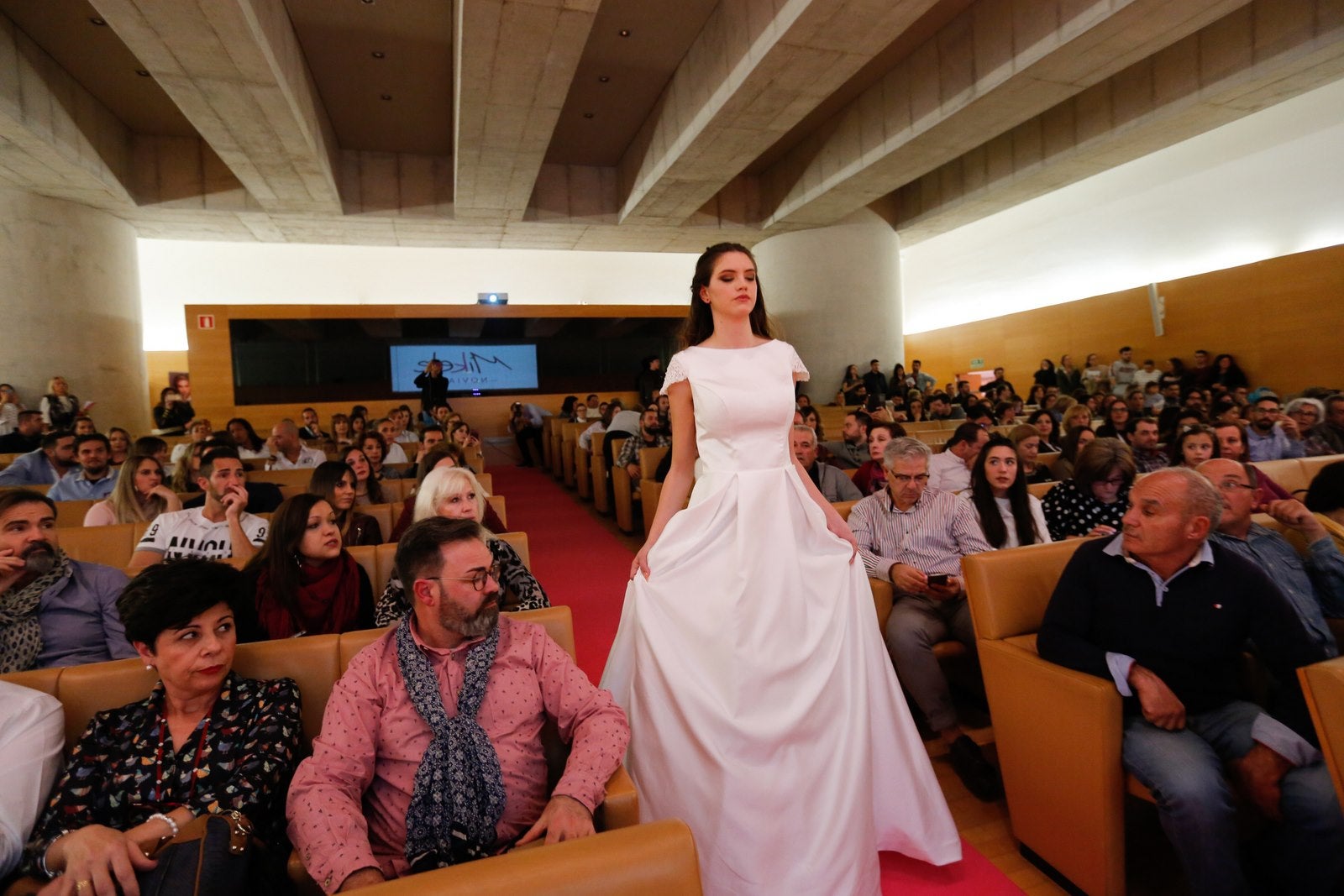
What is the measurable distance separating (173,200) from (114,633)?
886cm

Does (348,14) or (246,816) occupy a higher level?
(348,14)

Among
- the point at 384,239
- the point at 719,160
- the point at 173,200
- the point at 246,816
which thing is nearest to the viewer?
the point at 246,816

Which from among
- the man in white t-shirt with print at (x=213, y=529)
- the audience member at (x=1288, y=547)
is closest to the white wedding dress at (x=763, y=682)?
the audience member at (x=1288, y=547)

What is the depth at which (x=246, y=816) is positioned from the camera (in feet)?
4.35

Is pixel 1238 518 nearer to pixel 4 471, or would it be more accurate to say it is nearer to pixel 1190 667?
pixel 1190 667

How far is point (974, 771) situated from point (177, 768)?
2230 mm

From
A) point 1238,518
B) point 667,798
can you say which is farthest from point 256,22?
point 1238,518

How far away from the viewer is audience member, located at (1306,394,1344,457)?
5.04 meters

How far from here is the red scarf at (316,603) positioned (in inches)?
81.0

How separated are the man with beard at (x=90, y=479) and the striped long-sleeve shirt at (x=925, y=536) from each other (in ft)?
16.0

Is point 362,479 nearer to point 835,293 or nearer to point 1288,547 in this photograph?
point 1288,547

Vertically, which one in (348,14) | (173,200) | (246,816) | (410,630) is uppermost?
(348,14)

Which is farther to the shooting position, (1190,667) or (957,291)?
(957,291)

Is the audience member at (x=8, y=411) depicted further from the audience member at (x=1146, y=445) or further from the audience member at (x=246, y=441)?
the audience member at (x=1146, y=445)
